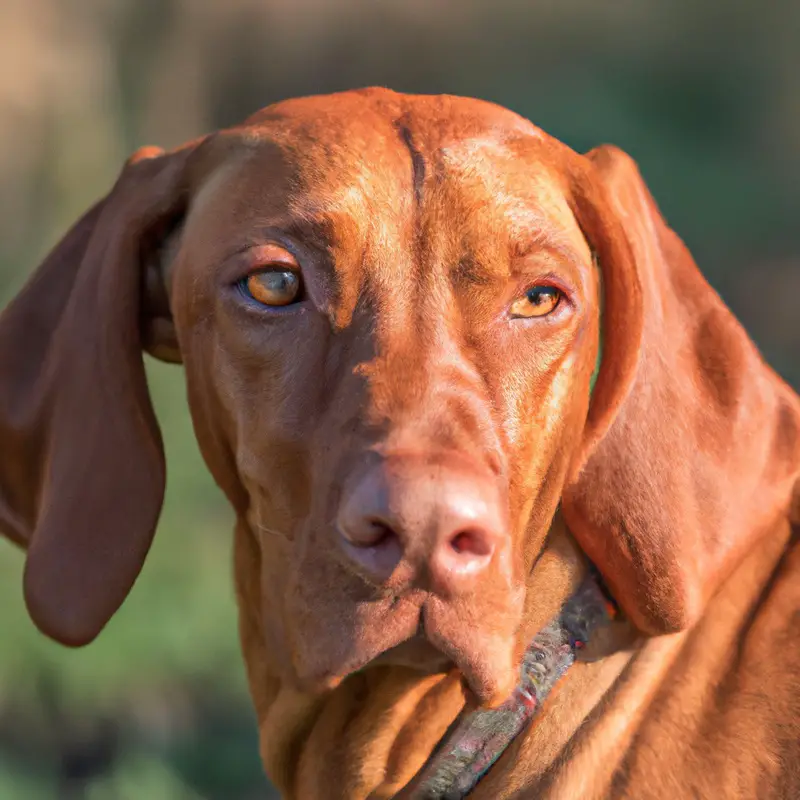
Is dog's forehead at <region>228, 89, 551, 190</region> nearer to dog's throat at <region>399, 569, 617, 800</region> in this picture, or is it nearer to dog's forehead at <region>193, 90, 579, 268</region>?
dog's forehead at <region>193, 90, 579, 268</region>

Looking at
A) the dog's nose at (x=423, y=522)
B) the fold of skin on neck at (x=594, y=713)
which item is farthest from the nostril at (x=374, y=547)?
the fold of skin on neck at (x=594, y=713)

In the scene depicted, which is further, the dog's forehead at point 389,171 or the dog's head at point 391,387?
the dog's forehead at point 389,171

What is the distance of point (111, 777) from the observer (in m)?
4.96

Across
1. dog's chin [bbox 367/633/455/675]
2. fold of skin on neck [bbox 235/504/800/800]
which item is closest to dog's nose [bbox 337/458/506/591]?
dog's chin [bbox 367/633/455/675]

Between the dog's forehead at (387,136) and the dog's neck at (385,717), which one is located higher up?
the dog's forehead at (387,136)

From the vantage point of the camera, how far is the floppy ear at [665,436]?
2.38m

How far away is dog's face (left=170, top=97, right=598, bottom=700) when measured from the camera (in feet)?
6.44

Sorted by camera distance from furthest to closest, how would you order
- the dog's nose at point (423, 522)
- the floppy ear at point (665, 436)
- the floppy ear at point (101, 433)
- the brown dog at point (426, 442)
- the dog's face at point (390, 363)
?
the floppy ear at point (101, 433), the floppy ear at point (665, 436), the brown dog at point (426, 442), the dog's face at point (390, 363), the dog's nose at point (423, 522)

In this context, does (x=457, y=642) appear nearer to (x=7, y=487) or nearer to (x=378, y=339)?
(x=378, y=339)

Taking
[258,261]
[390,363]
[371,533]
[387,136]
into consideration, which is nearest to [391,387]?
[390,363]

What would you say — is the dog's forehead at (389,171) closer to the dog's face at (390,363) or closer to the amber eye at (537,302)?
the dog's face at (390,363)

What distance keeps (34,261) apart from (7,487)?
11.1 feet

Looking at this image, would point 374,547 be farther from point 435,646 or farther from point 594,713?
point 594,713

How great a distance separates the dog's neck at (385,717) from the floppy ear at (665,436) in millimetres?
101
